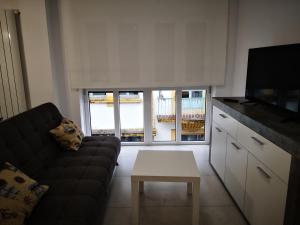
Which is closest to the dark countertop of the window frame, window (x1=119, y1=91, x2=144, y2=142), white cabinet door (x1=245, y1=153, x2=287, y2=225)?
white cabinet door (x1=245, y1=153, x2=287, y2=225)

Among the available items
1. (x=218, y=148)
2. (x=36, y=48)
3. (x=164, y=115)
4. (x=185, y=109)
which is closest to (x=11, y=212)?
(x=218, y=148)

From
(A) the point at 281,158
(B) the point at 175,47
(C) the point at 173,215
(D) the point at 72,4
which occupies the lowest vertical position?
(C) the point at 173,215

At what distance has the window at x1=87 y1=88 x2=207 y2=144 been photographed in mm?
3588

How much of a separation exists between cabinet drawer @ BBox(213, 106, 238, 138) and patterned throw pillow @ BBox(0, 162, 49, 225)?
168 cm

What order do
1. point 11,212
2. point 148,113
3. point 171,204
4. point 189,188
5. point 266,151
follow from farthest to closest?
1. point 148,113
2. point 189,188
3. point 171,204
4. point 266,151
5. point 11,212

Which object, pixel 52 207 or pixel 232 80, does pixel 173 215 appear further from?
pixel 232 80

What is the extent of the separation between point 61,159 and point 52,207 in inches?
31.5

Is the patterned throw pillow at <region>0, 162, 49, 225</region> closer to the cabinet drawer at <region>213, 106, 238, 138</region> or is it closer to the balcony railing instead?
the cabinet drawer at <region>213, 106, 238, 138</region>

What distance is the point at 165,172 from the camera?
74.6 inches

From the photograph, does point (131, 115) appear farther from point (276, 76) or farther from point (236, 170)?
point (276, 76)

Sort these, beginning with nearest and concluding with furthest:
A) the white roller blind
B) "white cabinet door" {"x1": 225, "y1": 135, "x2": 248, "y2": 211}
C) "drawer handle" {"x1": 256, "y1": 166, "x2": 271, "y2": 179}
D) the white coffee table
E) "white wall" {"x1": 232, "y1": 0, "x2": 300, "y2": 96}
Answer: "drawer handle" {"x1": 256, "y1": 166, "x2": 271, "y2": 179}, the white coffee table, "white cabinet door" {"x1": 225, "y1": 135, "x2": 248, "y2": 211}, "white wall" {"x1": 232, "y1": 0, "x2": 300, "y2": 96}, the white roller blind

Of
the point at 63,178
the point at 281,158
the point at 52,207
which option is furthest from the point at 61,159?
the point at 281,158

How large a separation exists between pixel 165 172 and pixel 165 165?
14 cm

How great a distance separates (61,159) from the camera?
2.21 metres
